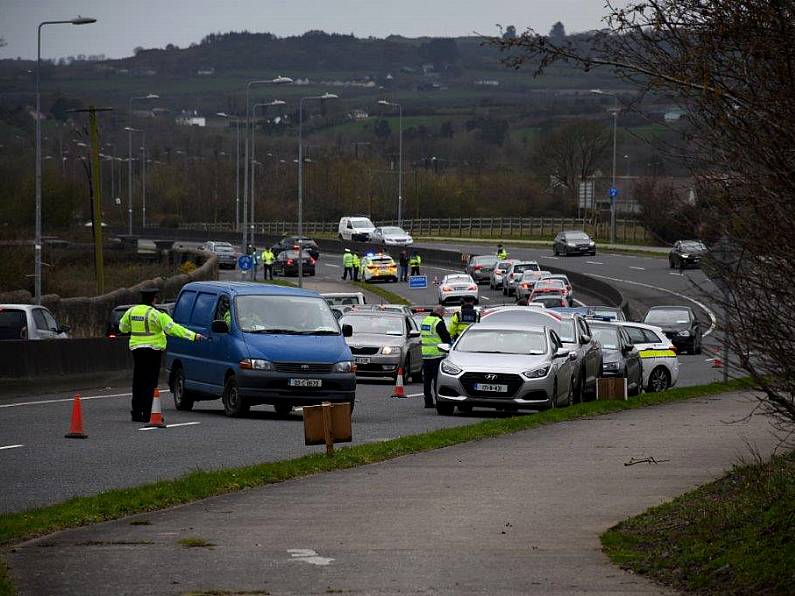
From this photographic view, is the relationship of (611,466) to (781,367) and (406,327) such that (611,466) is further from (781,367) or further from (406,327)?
(406,327)

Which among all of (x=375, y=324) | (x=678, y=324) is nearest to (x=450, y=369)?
(x=375, y=324)

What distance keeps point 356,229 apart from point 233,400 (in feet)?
293

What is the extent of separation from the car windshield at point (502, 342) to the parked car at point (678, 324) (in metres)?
23.0

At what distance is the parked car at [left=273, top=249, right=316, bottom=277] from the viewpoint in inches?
3484

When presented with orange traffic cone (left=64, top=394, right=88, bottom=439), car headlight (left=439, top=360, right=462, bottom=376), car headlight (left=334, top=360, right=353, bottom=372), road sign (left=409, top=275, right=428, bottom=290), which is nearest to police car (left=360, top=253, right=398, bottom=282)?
road sign (left=409, top=275, right=428, bottom=290)

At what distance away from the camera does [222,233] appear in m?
123

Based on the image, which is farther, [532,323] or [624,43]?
[532,323]

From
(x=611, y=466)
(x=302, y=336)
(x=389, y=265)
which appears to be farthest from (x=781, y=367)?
(x=389, y=265)

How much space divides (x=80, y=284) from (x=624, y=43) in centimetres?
6442

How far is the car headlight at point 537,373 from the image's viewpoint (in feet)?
82.7

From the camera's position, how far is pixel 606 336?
103 ft

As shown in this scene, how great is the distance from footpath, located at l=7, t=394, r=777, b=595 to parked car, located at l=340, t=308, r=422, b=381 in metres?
16.0

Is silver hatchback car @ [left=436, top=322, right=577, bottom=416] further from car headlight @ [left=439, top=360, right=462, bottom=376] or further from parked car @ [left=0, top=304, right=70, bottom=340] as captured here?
parked car @ [left=0, top=304, right=70, bottom=340]

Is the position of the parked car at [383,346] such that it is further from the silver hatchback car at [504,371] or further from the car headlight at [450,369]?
the car headlight at [450,369]
